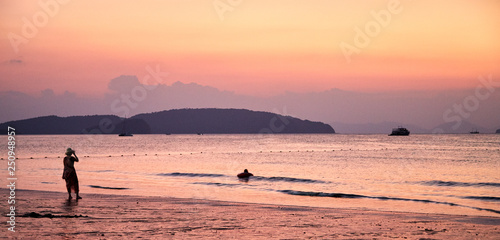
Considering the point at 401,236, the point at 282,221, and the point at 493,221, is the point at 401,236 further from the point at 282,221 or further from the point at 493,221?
the point at 493,221

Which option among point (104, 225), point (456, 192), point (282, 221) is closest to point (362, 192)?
point (456, 192)

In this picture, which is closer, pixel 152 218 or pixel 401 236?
pixel 401 236

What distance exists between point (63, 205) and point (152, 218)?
A: 5049 mm

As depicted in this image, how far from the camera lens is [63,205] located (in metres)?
20.2

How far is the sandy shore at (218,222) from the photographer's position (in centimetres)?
1440

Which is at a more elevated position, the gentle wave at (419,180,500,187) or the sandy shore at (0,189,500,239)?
the sandy shore at (0,189,500,239)

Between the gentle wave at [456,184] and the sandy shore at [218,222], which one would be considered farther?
the gentle wave at [456,184]

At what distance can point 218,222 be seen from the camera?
16.7m

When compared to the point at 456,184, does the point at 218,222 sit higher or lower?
higher

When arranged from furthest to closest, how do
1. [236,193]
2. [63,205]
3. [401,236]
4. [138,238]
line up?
[236,193] → [63,205] → [401,236] → [138,238]

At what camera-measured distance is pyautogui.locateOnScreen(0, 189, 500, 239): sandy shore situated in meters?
14.4

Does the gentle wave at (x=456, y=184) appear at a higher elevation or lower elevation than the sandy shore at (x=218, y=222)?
lower

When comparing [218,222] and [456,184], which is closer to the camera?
[218,222]

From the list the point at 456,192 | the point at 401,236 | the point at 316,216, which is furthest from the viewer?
the point at 456,192
